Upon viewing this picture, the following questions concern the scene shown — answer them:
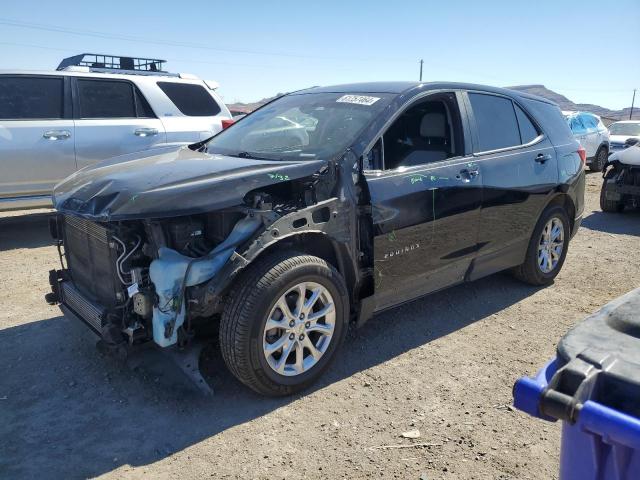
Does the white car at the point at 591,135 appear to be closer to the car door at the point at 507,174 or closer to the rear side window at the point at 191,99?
the rear side window at the point at 191,99

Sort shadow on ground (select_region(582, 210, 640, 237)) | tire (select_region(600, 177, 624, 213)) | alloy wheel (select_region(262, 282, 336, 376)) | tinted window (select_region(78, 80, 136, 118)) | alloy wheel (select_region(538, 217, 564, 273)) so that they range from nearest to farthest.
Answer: alloy wheel (select_region(262, 282, 336, 376))
alloy wheel (select_region(538, 217, 564, 273))
tinted window (select_region(78, 80, 136, 118))
shadow on ground (select_region(582, 210, 640, 237))
tire (select_region(600, 177, 624, 213))

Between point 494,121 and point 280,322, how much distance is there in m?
2.54

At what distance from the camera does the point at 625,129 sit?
16984 mm

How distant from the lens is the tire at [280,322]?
3.01 metres

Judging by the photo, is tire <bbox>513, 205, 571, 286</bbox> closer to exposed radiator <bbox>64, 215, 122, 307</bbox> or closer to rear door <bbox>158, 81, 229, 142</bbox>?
exposed radiator <bbox>64, 215, 122, 307</bbox>

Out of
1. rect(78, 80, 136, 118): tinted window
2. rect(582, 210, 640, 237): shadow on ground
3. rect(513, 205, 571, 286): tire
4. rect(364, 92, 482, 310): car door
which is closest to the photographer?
rect(364, 92, 482, 310): car door

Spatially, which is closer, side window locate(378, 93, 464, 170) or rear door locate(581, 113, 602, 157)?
side window locate(378, 93, 464, 170)

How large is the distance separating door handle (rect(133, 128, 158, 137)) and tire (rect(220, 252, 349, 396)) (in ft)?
15.1

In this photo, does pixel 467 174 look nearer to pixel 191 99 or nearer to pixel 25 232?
pixel 191 99

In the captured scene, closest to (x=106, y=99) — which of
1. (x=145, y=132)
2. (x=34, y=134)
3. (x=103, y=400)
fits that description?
(x=145, y=132)

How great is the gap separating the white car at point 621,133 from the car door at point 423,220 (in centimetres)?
1360

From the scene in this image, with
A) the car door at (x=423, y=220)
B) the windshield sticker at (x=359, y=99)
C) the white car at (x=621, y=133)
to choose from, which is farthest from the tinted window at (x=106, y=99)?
the white car at (x=621, y=133)

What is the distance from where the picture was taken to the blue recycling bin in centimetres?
139

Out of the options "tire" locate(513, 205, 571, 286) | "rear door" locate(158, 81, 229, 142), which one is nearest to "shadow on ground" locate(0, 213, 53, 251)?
"rear door" locate(158, 81, 229, 142)
